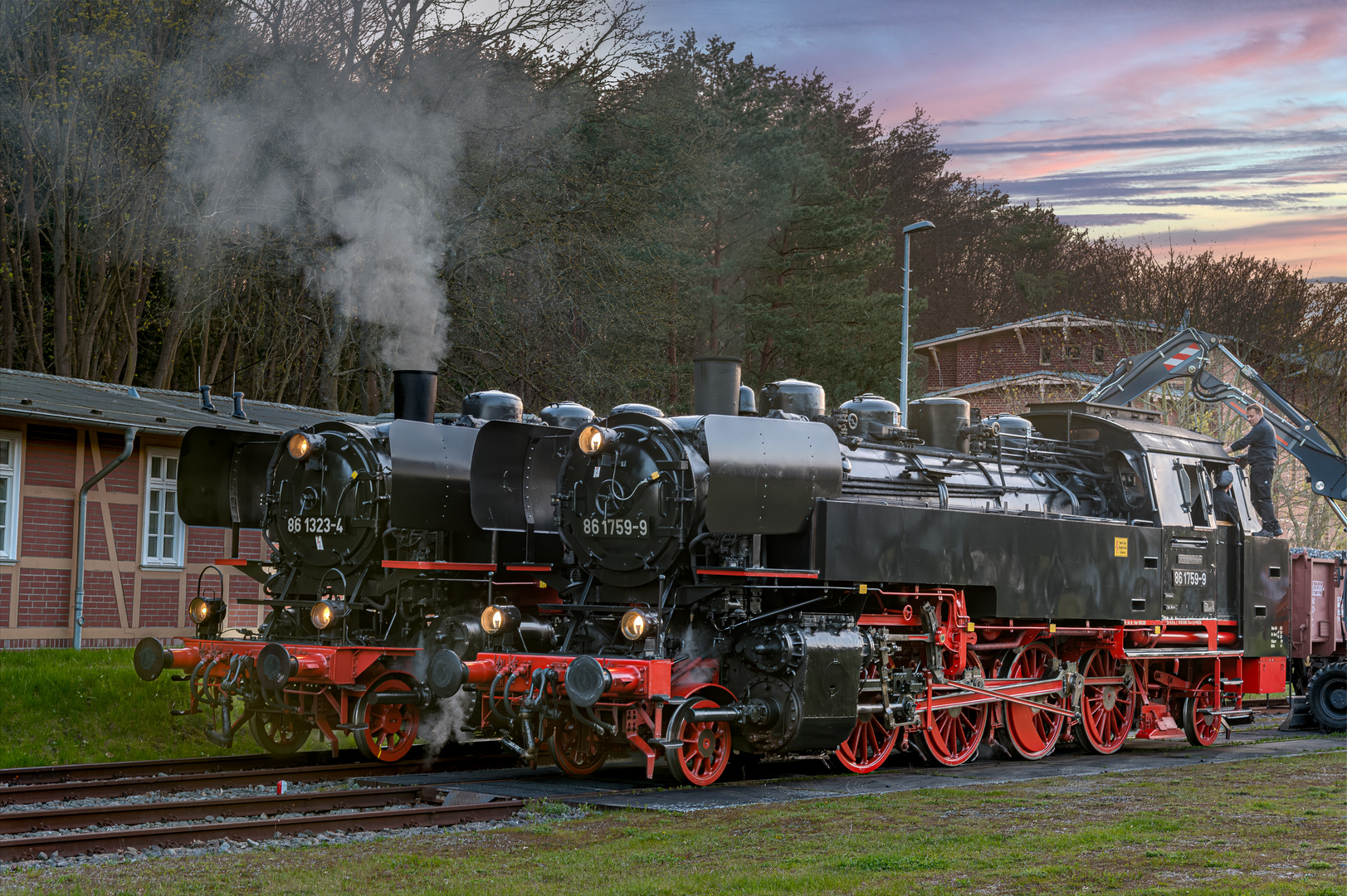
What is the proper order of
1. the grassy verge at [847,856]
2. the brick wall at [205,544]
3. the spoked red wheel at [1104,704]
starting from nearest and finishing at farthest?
the grassy verge at [847,856], the spoked red wheel at [1104,704], the brick wall at [205,544]

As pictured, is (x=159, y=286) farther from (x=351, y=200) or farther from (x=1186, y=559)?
(x=1186, y=559)

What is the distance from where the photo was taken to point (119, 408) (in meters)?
15.4

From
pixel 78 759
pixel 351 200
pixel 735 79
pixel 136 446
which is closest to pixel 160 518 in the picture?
pixel 136 446

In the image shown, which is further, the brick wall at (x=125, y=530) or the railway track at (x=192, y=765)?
the brick wall at (x=125, y=530)

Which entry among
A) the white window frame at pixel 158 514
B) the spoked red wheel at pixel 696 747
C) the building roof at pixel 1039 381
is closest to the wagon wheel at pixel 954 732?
the spoked red wheel at pixel 696 747

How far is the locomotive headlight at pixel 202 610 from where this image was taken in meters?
11.9

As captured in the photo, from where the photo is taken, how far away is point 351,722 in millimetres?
11305

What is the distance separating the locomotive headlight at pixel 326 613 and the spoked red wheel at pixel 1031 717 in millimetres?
5834

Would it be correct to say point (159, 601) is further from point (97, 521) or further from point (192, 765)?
point (192, 765)

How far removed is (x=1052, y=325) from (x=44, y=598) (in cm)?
2714

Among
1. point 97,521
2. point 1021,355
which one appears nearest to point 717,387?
point 97,521

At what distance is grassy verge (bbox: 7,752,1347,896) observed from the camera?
630cm

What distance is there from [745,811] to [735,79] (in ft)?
102

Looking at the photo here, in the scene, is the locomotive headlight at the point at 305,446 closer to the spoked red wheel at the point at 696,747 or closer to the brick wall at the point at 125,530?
the spoked red wheel at the point at 696,747
